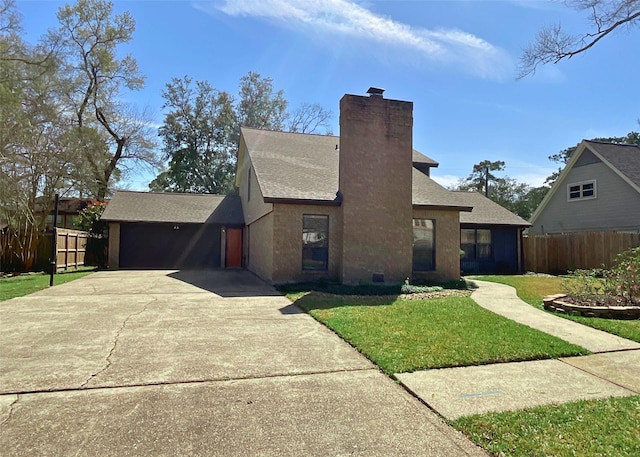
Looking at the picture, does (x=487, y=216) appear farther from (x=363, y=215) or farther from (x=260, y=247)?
(x=260, y=247)

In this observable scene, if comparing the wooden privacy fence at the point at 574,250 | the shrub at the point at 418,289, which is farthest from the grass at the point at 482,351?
the wooden privacy fence at the point at 574,250

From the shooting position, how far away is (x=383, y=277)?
12.5 meters

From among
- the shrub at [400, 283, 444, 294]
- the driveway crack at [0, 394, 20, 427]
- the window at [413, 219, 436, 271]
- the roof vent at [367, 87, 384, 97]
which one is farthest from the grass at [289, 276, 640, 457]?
the roof vent at [367, 87, 384, 97]

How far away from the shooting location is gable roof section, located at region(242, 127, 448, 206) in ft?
41.8

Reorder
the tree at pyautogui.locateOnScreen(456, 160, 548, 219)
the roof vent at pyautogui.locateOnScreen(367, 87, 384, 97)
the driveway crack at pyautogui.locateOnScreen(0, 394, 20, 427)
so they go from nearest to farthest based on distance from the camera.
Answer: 1. the driveway crack at pyautogui.locateOnScreen(0, 394, 20, 427)
2. the roof vent at pyautogui.locateOnScreen(367, 87, 384, 97)
3. the tree at pyautogui.locateOnScreen(456, 160, 548, 219)

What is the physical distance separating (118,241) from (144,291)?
9.57 meters

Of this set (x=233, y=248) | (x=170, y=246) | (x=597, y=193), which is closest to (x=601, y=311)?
(x=597, y=193)

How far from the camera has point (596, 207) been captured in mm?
19922

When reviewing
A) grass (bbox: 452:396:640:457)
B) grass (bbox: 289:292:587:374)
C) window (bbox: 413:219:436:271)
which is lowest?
grass (bbox: 452:396:640:457)

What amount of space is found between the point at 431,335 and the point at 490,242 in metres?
13.3

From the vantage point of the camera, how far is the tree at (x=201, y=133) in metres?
35.0

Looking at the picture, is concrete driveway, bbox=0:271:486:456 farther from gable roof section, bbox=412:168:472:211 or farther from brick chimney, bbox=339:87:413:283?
gable roof section, bbox=412:168:472:211

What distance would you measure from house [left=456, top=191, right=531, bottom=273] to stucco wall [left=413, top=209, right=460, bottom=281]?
3504mm

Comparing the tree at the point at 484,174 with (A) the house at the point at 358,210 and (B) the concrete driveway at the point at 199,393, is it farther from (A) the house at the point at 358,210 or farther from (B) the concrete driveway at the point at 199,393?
(B) the concrete driveway at the point at 199,393
